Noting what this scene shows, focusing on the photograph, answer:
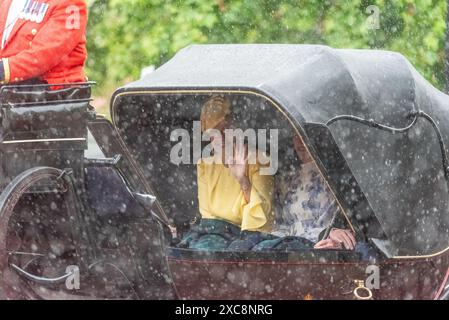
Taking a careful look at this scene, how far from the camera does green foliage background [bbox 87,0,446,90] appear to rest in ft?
29.6

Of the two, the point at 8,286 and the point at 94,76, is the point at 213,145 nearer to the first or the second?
the point at 8,286

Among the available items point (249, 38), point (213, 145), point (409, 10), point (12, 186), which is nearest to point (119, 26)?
point (249, 38)

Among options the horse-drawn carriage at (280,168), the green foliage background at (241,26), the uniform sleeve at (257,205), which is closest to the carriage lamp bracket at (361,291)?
the horse-drawn carriage at (280,168)

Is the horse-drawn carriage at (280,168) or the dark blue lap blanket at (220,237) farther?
the dark blue lap blanket at (220,237)

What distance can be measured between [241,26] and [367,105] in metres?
3.33

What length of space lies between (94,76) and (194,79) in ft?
12.7

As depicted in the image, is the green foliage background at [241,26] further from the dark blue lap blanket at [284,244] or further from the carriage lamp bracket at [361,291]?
the carriage lamp bracket at [361,291]

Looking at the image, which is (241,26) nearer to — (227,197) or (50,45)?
(227,197)

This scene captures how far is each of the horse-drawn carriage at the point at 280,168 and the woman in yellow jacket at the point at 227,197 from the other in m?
0.18

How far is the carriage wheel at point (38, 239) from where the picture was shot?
5.80 metres

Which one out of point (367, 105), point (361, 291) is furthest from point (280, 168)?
point (361, 291)

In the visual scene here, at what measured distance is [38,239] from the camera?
20.1 feet

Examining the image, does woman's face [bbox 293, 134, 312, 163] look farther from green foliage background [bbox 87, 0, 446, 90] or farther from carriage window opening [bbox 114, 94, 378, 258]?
green foliage background [bbox 87, 0, 446, 90]

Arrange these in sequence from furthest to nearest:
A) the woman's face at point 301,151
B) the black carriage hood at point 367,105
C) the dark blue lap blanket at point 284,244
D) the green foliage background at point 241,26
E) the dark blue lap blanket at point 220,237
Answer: the green foliage background at point 241,26 < the woman's face at point 301,151 < the dark blue lap blanket at point 220,237 < the dark blue lap blanket at point 284,244 < the black carriage hood at point 367,105
